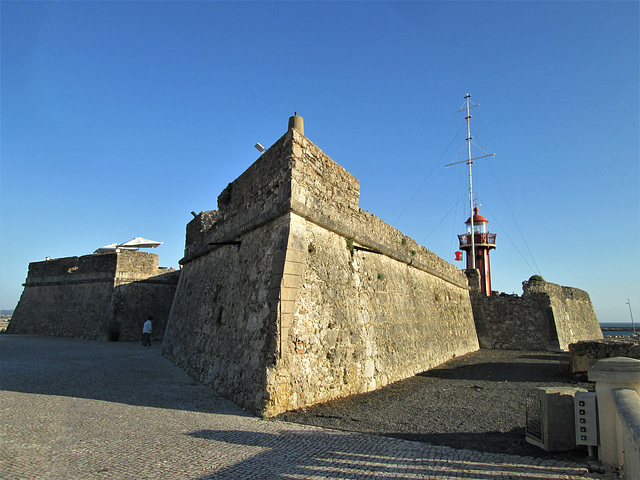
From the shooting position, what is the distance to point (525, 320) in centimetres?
1806

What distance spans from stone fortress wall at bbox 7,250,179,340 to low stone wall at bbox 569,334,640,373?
15574 mm

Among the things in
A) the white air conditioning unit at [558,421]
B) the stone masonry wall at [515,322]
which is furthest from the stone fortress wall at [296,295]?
the stone masonry wall at [515,322]

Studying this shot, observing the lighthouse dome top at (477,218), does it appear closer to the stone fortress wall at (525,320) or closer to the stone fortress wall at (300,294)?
the stone fortress wall at (525,320)

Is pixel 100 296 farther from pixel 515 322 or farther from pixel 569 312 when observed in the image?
pixel 569 312

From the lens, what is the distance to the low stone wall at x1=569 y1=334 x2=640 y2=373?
27.2 ft

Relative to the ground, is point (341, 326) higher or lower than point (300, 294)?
lower

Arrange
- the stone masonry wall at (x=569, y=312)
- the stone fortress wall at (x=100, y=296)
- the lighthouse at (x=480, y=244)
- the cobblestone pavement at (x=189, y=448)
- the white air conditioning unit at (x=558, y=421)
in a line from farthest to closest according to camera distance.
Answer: the lighthouse at (x=480, y=244)
the stone masonry wall at (x=569, y=312)
the stone fortress wall at (x=100, y=296)
the white air conditioning unit at (x=558, y=421)
the cobblestone pavement at (x=189, y=448)

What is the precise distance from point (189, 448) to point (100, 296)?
15392 millimetres

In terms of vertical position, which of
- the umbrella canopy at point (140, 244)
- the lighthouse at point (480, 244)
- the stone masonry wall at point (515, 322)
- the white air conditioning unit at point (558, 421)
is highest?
the lighthouse at point (480, 244)

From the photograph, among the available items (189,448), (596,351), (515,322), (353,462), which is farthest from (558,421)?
(515,322)

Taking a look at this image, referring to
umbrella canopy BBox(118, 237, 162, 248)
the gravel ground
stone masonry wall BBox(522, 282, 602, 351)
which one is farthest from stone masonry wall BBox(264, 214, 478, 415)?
umbrella canopy BBox(118, 237, 162, 248)

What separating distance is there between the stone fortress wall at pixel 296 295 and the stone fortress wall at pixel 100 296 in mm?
7038

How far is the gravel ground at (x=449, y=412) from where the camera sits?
4438 millimetres

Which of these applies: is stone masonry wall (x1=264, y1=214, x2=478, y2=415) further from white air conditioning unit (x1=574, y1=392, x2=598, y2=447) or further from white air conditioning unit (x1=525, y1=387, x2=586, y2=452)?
white air conditioning unit (x1=574, y1=392, x2=598, y2=447)
